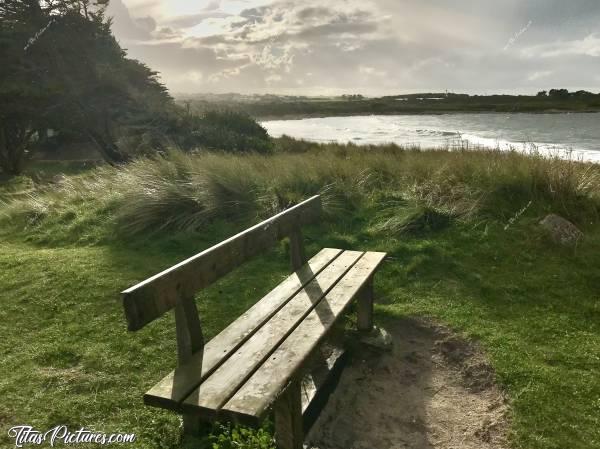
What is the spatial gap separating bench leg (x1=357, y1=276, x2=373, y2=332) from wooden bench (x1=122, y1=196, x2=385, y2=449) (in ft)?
1.31

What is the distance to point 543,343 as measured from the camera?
145 inches

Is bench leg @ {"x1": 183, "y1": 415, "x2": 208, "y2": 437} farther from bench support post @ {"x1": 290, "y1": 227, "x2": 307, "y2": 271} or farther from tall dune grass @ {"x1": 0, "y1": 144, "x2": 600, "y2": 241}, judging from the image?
tall dune grass @ {"x1": 0, "y1": 144, "x2": 600, "y2": 241}

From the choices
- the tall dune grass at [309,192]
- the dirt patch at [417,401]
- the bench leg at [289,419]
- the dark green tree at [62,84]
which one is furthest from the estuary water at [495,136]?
the dark green tree at [62,84]

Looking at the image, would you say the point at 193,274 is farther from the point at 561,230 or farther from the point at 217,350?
the point at 561,230

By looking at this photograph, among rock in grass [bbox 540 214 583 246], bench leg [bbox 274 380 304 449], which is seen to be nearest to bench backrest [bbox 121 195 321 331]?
bench leg [bbox 274 380 304 449]

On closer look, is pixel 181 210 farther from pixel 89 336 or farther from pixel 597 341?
pixel 597 341

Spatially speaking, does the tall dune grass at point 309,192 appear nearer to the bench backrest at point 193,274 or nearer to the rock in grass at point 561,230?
the rock in grass at point 561,230

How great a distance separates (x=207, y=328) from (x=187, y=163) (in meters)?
4.85

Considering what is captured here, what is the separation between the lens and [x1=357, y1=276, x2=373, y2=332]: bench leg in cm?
367

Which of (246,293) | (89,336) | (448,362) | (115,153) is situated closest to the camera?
(448,362)

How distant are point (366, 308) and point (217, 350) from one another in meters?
1.67

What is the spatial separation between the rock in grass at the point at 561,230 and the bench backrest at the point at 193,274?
A: 3.65 metres

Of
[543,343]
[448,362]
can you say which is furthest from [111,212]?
[543,343]

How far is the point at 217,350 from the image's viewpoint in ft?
7.86
